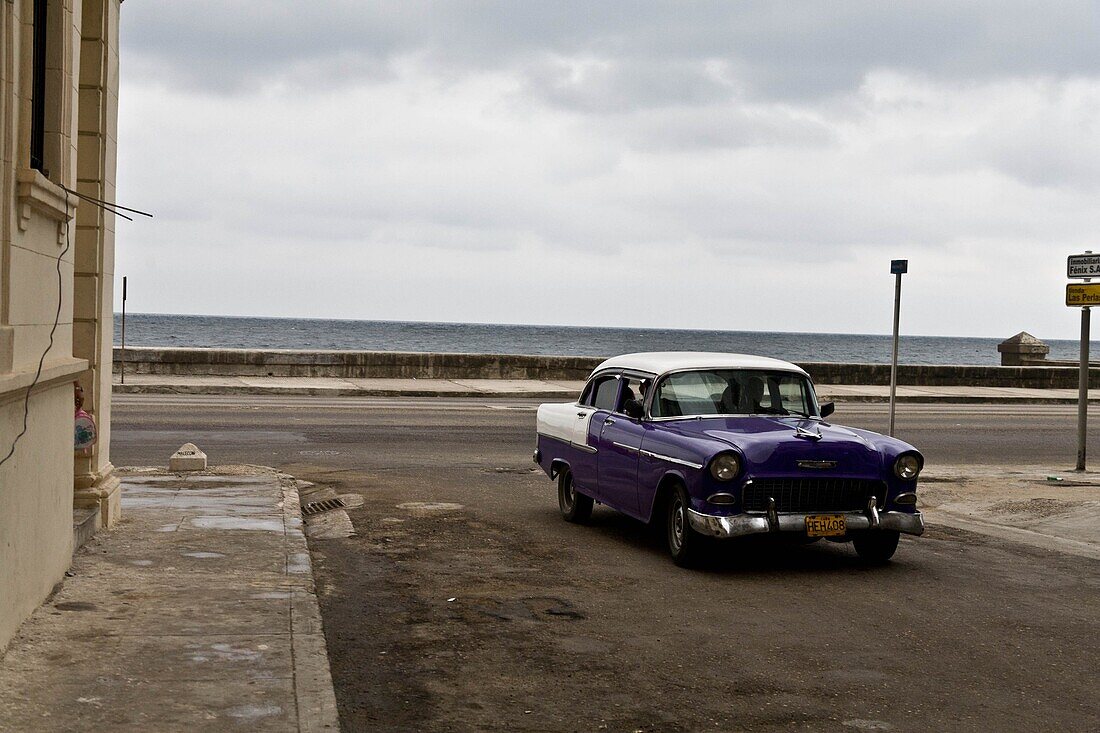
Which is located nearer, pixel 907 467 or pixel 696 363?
pixel 907 467

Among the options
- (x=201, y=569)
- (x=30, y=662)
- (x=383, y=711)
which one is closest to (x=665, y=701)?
(x=383, y=711)

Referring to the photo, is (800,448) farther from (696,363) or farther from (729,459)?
(696,363)

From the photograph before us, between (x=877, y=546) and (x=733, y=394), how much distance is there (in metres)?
1.62

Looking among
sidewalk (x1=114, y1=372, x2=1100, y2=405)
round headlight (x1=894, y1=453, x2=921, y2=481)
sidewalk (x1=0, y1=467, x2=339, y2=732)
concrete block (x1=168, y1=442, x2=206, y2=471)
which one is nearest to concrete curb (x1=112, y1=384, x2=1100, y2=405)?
sidewalk (x1=114, y1=372, x2=1100, y2=405)

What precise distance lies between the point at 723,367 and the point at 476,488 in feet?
13.3

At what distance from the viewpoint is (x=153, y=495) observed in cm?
1146

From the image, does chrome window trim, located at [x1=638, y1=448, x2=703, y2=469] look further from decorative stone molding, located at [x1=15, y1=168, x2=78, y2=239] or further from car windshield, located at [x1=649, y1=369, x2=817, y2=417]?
decorative stone molding, located at [x1=15, y1=168, x2=78, y2=239]

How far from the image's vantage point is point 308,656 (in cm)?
619

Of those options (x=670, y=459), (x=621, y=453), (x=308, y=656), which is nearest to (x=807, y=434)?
(x=670, y=459)

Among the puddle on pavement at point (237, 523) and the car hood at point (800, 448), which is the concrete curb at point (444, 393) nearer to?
the puddle on pavement at point (237, 523)

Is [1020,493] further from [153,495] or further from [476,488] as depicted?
[153,495]

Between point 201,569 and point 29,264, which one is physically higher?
point 29,264

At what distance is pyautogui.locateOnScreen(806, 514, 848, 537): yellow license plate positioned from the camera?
8.59 m

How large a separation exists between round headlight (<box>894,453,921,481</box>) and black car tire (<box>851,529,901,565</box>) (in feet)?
1.48
